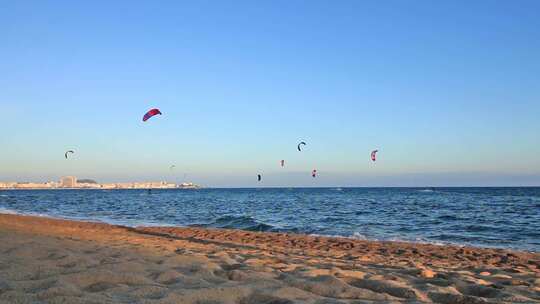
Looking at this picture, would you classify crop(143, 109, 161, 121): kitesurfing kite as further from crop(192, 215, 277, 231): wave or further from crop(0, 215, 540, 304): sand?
crop(0, 215, 540, 304): sand

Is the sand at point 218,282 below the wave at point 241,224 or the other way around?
the other way around

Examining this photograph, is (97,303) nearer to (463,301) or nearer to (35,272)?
(35,272)

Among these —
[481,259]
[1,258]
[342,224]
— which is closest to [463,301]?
[1,258]

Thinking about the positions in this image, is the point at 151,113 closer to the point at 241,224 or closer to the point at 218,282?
the point at 241,224

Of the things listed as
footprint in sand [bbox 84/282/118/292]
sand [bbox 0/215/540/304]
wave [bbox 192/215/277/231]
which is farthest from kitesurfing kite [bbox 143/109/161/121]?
footprint in sand [bbox 84/282/118/292]

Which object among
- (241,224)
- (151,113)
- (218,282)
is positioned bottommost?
(241,224)

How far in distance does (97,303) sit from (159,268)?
1986 millimetres

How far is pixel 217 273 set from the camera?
221 inches

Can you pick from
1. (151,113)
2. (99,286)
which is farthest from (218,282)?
(151,113)

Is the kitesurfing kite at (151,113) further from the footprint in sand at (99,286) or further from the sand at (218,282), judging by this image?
the footprint in sand at (99,286)

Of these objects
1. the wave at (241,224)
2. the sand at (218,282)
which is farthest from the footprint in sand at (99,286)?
the wave at (241,224)

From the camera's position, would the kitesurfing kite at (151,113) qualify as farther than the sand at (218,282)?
Yes

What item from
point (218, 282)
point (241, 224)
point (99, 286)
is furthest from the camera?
point (241, 224)

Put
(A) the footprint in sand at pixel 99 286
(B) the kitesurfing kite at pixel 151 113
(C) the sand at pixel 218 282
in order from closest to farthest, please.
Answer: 1. (C) the sand at pixel 218 282
2. (A) the footprint in sand at pixel 99 286
3. (B) the kitesurfing kite at pixel 151 113
